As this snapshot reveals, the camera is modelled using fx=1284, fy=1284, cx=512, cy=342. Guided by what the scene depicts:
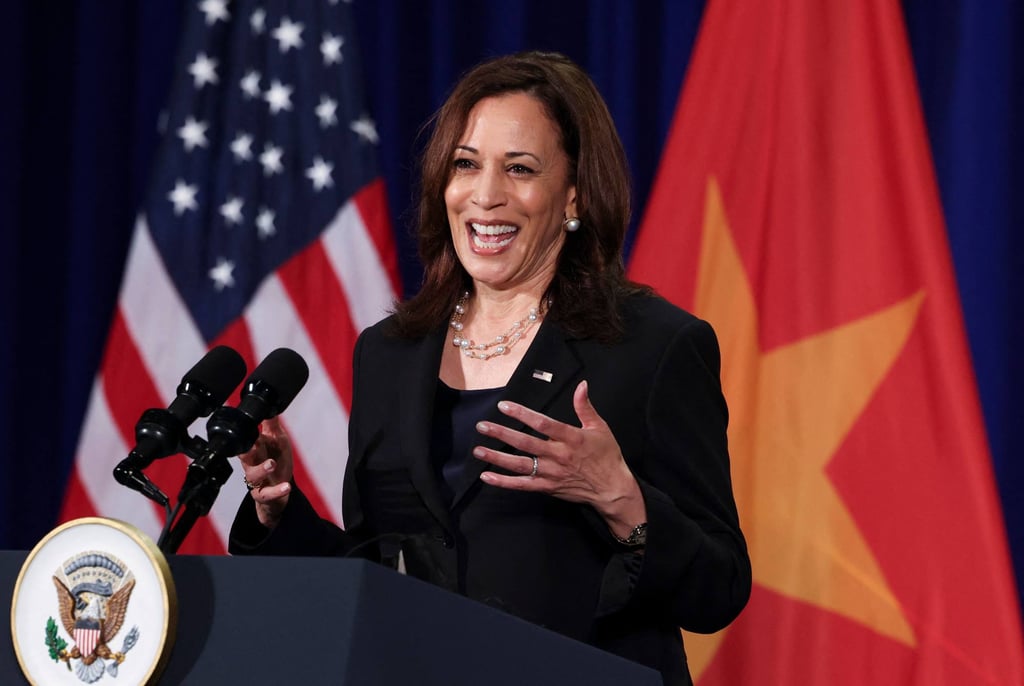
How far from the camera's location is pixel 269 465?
1475mm

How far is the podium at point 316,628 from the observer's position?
→ 36.2 inches

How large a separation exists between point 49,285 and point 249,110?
30.6 inches

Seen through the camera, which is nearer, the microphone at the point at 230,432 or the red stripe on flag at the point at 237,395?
the microphone at the point at 230,432

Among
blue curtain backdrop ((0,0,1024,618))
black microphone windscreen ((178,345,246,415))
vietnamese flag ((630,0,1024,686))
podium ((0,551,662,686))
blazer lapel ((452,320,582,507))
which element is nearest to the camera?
podium ((0,551,662,686))

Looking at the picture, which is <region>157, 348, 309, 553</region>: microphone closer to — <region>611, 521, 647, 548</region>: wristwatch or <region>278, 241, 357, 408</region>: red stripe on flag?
<region>611, 521, 647, 548</region>: wristwatch

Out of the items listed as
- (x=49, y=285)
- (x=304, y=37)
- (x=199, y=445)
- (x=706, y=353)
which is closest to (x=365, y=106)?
(x=304, y=37)

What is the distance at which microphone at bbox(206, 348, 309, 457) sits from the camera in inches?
45.8

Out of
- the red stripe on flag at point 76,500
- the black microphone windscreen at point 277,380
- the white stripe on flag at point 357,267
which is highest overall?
the black microphone windscreen at point 277,380

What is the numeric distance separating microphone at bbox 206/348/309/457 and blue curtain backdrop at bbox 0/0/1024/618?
1641 millimetres

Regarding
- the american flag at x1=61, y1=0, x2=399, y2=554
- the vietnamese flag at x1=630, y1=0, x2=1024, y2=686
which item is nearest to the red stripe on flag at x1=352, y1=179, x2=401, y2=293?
the american flag at x1=61, y1=0, x2=399, y2=554

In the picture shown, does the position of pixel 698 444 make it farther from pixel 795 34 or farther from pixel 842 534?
pixel 795 34

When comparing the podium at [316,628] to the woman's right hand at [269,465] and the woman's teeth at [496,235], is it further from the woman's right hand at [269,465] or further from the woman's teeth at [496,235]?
the woman's teeth at [496,235]

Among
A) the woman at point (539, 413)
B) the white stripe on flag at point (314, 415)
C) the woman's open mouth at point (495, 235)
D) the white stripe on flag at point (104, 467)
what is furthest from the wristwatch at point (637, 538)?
the white stripe on flag at point (104, 467)

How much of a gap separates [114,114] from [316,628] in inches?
114
